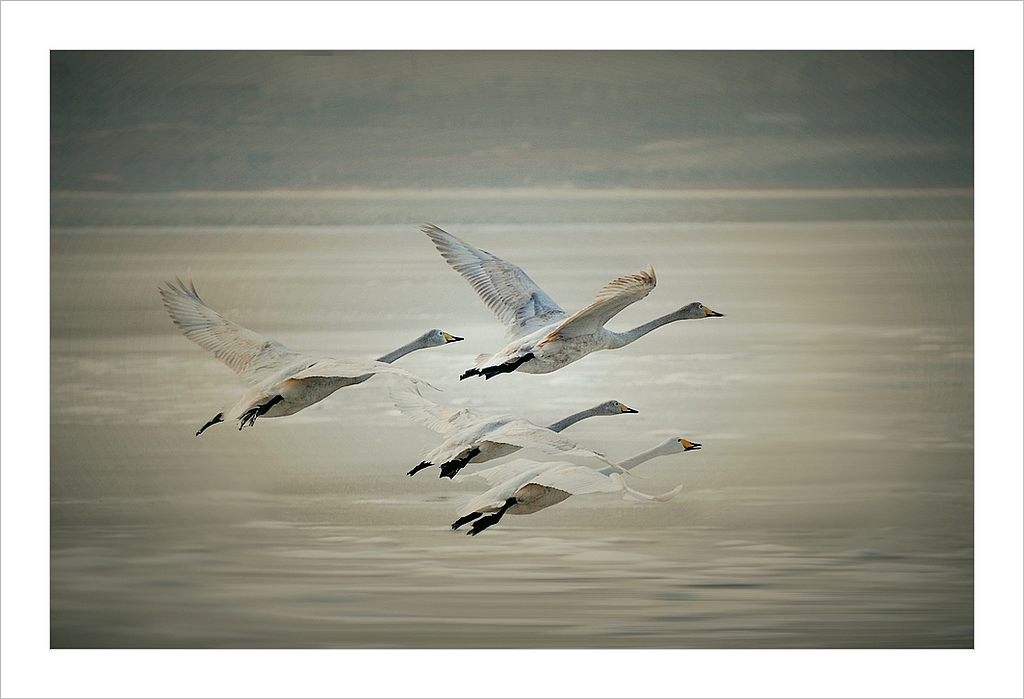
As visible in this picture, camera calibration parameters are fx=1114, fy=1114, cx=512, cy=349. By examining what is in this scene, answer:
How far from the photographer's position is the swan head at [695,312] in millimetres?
4305

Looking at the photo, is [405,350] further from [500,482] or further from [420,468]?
[500,482]

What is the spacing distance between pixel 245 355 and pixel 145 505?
70 centimetres

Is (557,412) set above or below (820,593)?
above

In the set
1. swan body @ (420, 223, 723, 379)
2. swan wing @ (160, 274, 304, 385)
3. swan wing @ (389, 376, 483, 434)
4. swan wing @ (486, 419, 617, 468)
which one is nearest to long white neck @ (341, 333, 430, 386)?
swan wing @ (389, 376, 483, 434)

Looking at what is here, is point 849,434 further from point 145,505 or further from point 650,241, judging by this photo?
point 145,505

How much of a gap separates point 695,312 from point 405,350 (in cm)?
113

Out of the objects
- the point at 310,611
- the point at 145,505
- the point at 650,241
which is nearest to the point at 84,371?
the point at 145,505

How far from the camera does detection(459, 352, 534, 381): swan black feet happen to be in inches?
169

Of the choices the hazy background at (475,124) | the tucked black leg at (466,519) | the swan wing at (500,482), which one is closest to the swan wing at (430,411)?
the swan wing at (500,482)

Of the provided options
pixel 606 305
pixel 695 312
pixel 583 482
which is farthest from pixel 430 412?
pixel 695 312

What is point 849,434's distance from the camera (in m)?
4.34

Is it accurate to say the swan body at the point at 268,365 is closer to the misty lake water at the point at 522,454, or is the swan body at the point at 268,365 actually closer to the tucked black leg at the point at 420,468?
the misty lake water at the point at 522,454

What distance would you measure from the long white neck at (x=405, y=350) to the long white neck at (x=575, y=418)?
1.94ft

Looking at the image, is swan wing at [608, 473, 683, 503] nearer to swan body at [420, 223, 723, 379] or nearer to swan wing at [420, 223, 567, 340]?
swan body at [420, 223, 723, 379]
